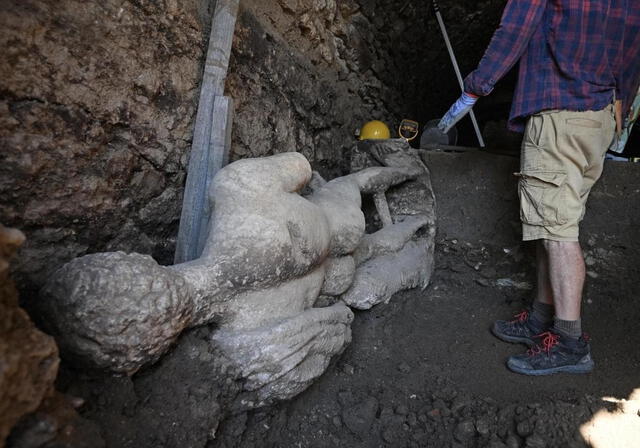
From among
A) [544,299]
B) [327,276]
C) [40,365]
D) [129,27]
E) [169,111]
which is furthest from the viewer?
[544,299]

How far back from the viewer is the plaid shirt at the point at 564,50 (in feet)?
5.60

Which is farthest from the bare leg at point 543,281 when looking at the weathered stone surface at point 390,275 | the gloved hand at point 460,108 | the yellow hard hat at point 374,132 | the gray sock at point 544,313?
the yellow hard hat at point 374,132

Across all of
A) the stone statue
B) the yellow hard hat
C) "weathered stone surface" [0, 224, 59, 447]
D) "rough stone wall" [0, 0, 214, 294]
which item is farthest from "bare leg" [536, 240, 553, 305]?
"weathered stone surface" [0, 224, 59, 447]

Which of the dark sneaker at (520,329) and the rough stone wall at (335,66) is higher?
the rough stone wall at (335,66)

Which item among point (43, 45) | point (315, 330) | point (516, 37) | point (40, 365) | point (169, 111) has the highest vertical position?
point (516, 37)

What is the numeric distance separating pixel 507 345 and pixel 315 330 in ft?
3.78

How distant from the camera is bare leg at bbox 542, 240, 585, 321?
1743mm

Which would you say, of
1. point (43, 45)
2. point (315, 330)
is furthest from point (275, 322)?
point (43, 45)

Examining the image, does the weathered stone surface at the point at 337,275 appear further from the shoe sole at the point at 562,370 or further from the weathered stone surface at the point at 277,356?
the shoe sole at the point at 562,370

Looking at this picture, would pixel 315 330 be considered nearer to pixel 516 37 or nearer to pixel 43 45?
pixel 43 45

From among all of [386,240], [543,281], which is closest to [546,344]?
[543,281]

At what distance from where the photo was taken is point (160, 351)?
1.11 m

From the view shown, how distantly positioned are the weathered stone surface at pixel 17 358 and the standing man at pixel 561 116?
5.74 ft

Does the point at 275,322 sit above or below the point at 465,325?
above
